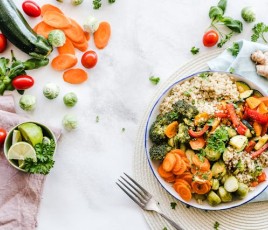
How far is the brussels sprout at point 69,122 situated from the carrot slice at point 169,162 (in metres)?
0.84

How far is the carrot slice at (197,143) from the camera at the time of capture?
11.4ft

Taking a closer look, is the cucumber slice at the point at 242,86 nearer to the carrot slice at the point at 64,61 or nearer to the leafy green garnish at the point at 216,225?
the leafy green garnish at the point at 216,225

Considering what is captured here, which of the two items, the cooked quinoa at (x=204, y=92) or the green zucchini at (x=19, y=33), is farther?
the green zucchini at (x=19, y=33)

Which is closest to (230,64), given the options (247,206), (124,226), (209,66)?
(209,66)

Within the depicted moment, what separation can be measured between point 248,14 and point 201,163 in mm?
1348

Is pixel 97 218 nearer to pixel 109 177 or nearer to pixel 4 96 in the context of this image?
pixel 109 177

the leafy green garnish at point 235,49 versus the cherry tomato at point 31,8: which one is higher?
the cherry tomato at point 31,8

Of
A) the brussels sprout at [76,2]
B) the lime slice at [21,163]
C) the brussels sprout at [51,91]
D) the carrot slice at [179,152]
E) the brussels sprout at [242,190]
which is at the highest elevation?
the brussels sprout at [76,2]

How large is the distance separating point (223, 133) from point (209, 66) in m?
0.66

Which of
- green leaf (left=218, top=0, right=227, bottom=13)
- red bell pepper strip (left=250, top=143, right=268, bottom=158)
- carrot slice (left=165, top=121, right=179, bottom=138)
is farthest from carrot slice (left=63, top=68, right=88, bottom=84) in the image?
red bell pepper strip (left=250, top=143, right=268, bottom=158)

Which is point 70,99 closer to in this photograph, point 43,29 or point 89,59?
point 89,59

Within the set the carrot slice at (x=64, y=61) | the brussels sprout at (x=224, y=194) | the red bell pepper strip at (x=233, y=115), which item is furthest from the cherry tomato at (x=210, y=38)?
the brussels sprout at (x=224, y=194)

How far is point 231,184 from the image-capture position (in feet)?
11.3

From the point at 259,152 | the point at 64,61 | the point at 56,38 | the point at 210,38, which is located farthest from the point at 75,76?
the point at 259,152
